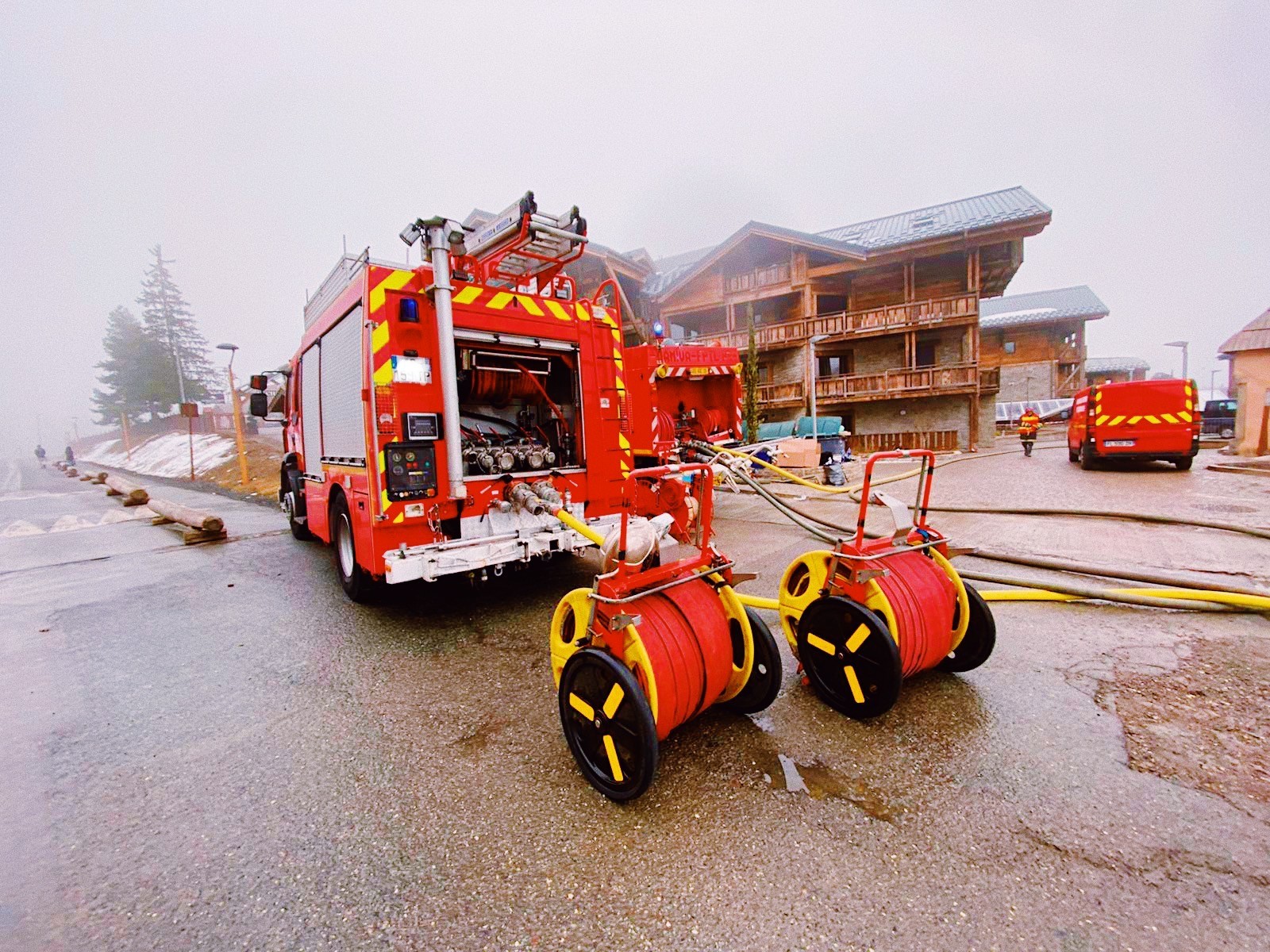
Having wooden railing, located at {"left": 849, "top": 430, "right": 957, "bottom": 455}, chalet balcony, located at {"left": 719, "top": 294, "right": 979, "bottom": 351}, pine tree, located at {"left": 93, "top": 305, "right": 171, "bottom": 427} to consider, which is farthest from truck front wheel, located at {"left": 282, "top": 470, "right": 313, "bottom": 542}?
pine tree, located at {"left": 93, "top": 305, "right": 171, "bottom": 427}

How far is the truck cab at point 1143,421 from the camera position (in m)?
10.6

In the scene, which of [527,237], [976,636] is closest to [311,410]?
[527,237]

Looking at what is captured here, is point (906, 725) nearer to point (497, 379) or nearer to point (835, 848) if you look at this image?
point (835, 848)

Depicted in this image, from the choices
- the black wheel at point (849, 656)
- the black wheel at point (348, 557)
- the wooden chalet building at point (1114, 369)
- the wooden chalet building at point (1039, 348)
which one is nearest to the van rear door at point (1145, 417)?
the black wheel at point (849, 656)

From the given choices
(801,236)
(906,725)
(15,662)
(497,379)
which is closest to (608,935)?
(906,725)

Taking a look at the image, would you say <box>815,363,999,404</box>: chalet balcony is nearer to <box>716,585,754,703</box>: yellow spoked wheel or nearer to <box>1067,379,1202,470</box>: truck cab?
<box>1067,379,1202,470</box>: truck cab

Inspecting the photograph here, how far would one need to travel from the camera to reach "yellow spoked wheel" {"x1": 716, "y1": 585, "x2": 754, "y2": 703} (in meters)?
2.50

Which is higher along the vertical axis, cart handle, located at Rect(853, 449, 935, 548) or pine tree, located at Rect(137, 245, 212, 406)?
pine tree, located at Rect(137, 245, 212, 406)

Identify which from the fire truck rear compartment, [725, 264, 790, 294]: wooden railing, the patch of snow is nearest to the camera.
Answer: the fire truck rear compartment

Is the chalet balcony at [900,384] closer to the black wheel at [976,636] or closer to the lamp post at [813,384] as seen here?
the lamp post at [813,384]

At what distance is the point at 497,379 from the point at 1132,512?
303 inches

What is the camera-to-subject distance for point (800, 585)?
3.11 meters

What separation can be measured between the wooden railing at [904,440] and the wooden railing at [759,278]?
7.98 metres

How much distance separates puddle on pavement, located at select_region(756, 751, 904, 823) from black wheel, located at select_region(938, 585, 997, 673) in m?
1.23
